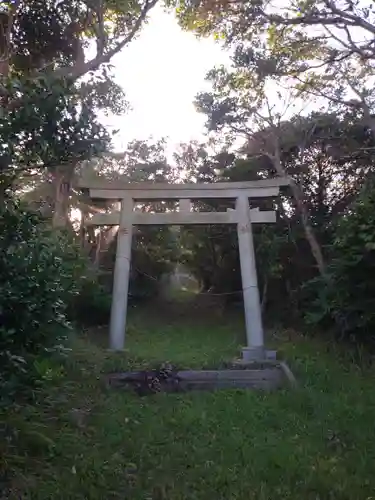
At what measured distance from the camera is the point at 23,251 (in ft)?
10.6

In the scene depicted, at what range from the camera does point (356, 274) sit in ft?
26.1

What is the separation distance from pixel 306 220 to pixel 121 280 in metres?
5.47

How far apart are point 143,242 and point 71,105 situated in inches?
503

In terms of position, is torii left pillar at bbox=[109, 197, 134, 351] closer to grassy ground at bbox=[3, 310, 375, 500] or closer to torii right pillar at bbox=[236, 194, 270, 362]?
grassy ground at bbox=[3, 310, 375, 500]

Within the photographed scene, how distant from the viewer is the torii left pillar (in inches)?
377

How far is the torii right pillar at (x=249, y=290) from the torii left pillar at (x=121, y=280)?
220 centimetres

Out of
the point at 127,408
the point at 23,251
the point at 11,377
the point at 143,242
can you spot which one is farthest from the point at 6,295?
the point at 143,242

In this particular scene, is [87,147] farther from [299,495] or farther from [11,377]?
[299,495]

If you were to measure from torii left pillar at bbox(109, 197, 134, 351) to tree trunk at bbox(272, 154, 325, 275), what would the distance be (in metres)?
4.49

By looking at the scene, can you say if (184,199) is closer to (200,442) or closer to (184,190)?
(184,190)

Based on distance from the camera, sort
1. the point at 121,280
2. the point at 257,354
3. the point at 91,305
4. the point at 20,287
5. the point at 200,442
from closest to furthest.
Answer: the point at 20,287, the point at 200,442, the point at 257,354, the point at 121,280, the point at 91,305

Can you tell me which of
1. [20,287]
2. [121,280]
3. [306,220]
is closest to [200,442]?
[20,287]

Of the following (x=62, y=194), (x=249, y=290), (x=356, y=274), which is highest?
(x=62, y=194)

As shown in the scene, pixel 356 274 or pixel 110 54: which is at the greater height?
pixel 110 54
